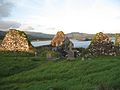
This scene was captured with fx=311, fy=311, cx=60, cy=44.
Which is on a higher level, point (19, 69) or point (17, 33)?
point (17, 33)

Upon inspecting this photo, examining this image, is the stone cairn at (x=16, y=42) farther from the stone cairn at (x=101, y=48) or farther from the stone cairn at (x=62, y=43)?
the stone cairn at (x=101, y=48)

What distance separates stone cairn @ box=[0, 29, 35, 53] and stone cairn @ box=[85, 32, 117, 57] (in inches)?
562

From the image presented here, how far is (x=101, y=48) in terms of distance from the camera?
187 ft

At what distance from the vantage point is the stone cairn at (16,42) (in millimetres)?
65569

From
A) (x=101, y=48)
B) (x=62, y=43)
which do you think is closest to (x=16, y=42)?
(x=62, y=43)

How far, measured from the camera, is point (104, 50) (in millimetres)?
56875

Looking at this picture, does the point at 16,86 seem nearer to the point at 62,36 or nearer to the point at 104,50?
the point at 104,50

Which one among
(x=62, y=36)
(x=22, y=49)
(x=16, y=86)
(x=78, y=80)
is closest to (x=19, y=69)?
(x=16, y=86)

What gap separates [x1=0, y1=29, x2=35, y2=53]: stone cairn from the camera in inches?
2581

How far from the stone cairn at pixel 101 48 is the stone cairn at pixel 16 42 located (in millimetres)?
14277

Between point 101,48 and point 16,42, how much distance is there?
63.3 feet

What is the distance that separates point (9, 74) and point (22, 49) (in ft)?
91.4

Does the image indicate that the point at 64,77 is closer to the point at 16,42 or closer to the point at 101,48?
the point at 101,48

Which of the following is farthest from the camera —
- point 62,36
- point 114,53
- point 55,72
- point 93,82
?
point 62,36
